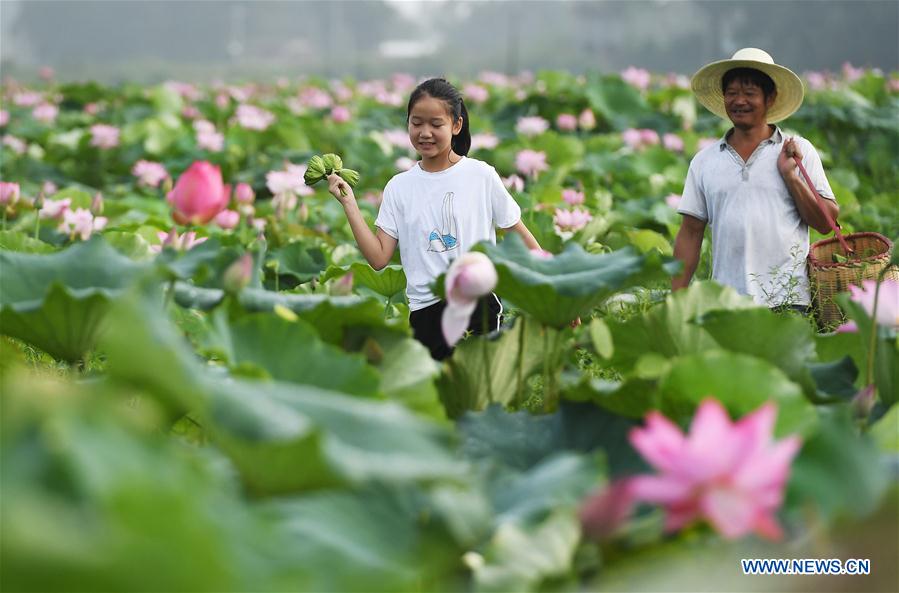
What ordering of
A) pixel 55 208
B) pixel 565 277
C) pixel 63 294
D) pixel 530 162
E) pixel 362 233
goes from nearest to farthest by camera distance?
pixel 63 294
pixel 565 277
pixel 362 233
pixel 55 208
pixel 530 162

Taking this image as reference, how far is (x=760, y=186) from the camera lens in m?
2.56

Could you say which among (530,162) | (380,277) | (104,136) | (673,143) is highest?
(104,136)

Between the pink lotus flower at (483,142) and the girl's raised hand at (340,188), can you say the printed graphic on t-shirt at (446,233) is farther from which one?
the pink lotus flower at (483,142)

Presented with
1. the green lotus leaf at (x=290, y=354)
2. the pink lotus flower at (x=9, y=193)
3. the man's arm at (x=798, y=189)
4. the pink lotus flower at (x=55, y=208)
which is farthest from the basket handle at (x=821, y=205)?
the pink lotus flower at (x=9, y=193)

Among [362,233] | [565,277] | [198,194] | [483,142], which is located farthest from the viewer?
[483,142]

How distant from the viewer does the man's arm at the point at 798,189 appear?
2.49 meters

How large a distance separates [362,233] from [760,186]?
95 centimetres

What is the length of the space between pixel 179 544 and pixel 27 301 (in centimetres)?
78

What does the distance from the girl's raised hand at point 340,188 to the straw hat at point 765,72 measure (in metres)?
0.93

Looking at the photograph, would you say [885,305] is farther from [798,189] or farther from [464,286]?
[798,189]

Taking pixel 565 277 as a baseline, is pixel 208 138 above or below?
above

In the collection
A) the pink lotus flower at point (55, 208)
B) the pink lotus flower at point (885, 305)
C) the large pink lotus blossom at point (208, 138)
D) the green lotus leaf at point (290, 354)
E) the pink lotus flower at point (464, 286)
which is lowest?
the green lotus leaf at point (290, 354)

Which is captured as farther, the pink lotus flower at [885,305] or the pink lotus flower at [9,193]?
the pink lotus flower at [9,193]

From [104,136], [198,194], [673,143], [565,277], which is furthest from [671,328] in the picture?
[104,136]
